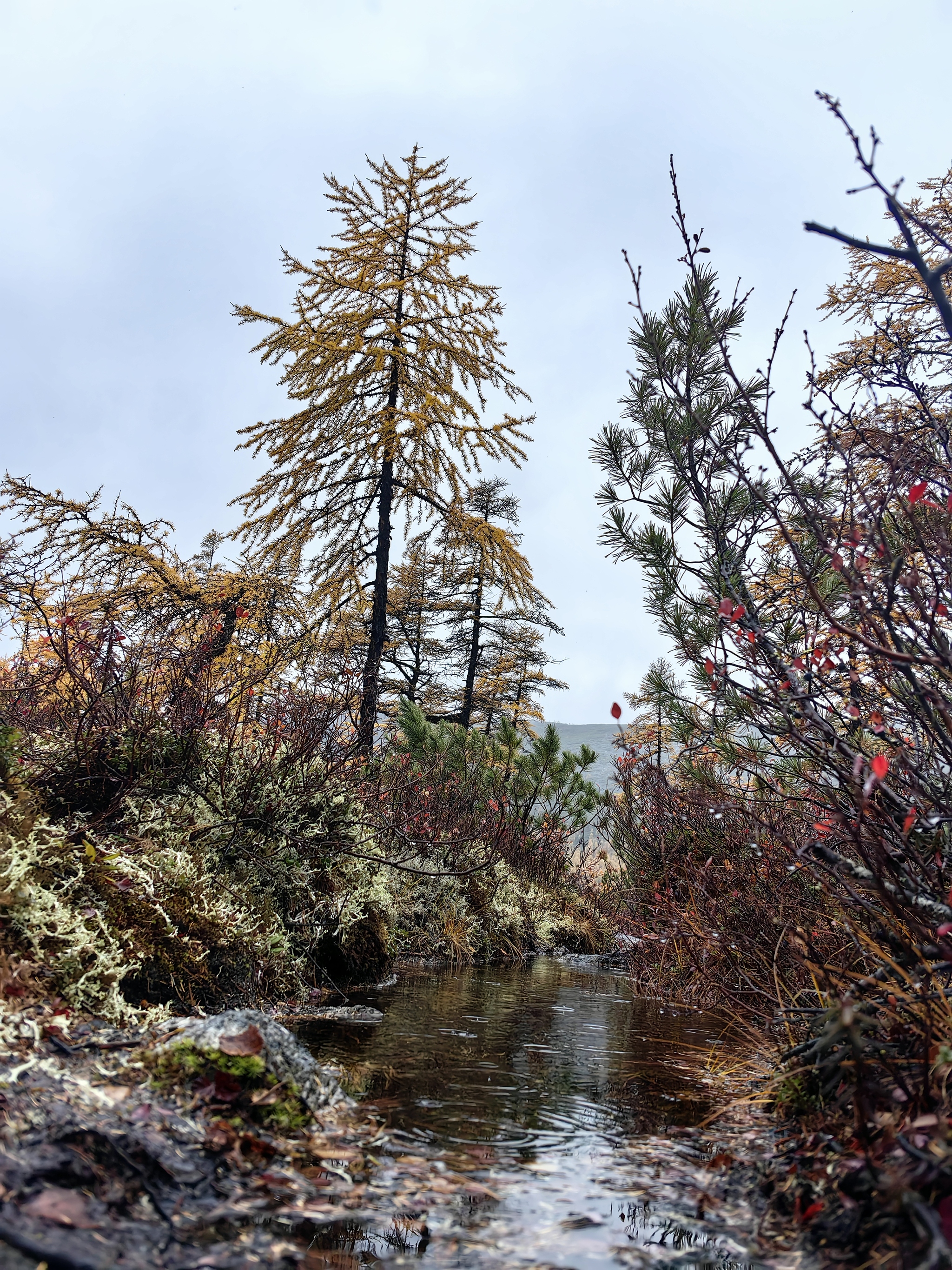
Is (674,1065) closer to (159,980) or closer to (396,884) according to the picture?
(159,980)

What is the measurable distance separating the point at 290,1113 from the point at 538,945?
8945mm

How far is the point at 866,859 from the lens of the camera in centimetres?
251

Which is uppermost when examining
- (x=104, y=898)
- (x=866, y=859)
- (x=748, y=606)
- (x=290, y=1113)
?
(x=748, y=606)

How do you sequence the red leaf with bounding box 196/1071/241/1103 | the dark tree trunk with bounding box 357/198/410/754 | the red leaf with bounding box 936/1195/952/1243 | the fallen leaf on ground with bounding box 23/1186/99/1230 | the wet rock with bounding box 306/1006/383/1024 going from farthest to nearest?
the dark tree trunk with bounding box 357/198/410/754 → the wet rock with bounding box 306/1006/383/1024 → the red leaf with bounding box 196/1071/241/1103 → the fallen leaf on ground with bounding box 23/1186/99/1230 → the red leaf with bounding box 936/1195/952/1243

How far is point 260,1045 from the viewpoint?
2654mm

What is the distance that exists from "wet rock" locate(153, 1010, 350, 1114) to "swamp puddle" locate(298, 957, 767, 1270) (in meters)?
0.31

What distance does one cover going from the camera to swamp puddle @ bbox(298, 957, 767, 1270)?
2074mm

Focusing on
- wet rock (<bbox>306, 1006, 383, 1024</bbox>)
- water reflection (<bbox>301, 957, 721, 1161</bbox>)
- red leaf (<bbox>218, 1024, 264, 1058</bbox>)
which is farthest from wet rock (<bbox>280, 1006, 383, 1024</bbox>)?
red leaf (<bbox>218, 1024, 264, 1058</bbox>)

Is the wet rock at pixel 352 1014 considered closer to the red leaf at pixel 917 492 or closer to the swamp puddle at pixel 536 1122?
the swamp puddle at pixel 536 1122

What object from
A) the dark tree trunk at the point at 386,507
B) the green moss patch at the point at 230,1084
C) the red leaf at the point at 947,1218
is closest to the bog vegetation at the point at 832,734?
the red leaf at the point at 947,1218

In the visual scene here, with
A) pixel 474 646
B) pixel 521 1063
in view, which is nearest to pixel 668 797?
pixel 521 1063

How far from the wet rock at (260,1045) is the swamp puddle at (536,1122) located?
31 cm

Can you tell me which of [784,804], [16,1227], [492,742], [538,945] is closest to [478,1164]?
[16,1227]

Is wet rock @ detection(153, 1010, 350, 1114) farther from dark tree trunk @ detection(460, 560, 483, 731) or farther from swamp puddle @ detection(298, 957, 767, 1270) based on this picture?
dark tree trunk @ detection(460, 560, 483, 731)
